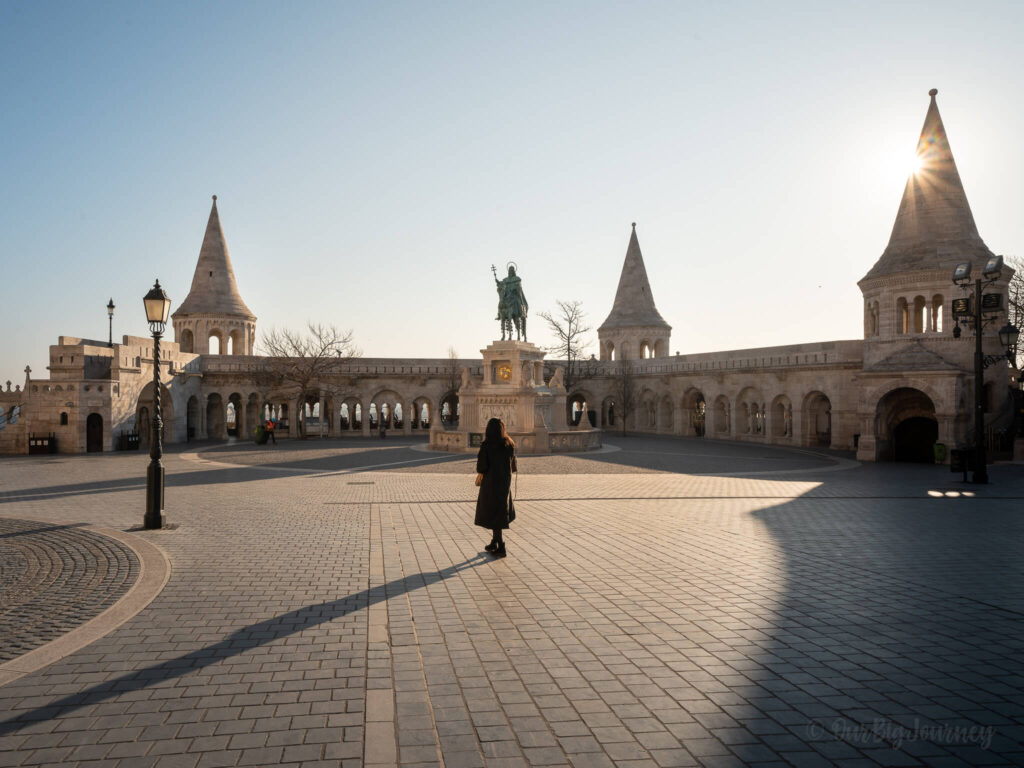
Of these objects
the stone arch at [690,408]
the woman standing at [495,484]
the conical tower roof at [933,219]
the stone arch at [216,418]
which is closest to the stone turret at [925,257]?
the conical tower roof at [933,219]

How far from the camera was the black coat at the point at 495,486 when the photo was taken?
8.66m

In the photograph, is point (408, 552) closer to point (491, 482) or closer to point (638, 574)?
point (491, 482)

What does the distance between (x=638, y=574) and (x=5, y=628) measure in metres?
6.05

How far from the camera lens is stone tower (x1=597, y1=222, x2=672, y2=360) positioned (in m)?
48.5

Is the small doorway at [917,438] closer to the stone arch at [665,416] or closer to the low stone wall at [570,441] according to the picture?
the low stone wall at [570,441]

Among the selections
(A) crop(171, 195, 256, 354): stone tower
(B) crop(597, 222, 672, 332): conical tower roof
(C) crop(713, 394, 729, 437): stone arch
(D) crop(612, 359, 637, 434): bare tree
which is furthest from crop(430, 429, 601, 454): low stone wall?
(B) crop(597, 222, 672, 332): conical tower roof

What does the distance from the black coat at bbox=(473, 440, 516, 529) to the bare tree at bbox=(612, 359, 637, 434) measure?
35.2m

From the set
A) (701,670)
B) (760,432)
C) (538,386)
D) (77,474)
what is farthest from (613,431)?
(701,670)

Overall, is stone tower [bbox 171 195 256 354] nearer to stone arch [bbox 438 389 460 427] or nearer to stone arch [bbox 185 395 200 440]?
stone arch [bbox 185 395 200 440]

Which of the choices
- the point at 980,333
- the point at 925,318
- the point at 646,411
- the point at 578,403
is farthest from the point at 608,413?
the point at 980,333

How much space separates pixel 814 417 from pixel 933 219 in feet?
33.9

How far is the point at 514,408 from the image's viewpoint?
27.0 metres

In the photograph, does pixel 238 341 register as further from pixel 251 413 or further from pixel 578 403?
pixel 578 403

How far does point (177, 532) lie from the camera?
10.3 metres
